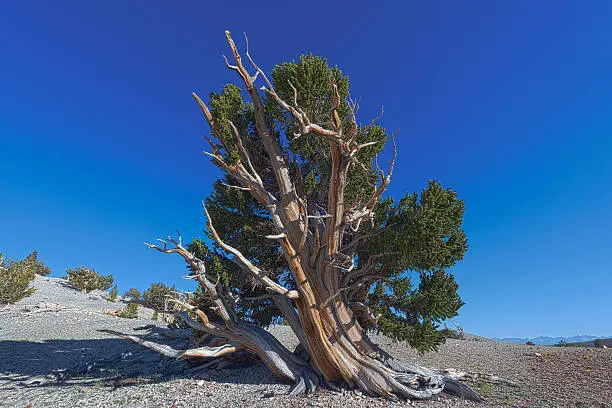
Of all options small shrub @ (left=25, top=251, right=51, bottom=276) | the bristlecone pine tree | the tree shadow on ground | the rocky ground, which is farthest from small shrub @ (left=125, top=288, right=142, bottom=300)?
the bristlecone pine tree

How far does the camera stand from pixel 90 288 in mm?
28625

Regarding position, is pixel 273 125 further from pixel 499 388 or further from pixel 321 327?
pixel 499 388

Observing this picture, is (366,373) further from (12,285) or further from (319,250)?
(12,285)

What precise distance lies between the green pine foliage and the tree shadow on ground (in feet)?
6.60

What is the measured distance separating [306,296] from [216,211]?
A: 426cm

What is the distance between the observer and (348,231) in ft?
30.7

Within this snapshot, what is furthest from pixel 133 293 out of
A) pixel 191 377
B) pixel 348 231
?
pixel 348 231

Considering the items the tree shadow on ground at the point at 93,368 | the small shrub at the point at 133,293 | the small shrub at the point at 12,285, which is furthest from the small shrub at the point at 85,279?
the tree shadow on ground at the point at 93,368

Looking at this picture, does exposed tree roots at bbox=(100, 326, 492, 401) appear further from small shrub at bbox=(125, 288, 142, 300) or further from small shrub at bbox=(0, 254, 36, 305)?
small shrub at bbox=(125, 288, 142, 300)

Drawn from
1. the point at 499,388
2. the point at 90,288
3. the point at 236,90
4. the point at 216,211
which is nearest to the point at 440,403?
the point at 499,388

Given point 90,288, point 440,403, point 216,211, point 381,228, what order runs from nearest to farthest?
point 440,403 < point 381,228 < point 216,211 < point 90,288

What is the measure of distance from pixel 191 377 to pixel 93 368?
3756 mm

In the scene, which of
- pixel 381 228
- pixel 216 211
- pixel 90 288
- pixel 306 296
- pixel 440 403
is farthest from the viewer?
pixel 90 288

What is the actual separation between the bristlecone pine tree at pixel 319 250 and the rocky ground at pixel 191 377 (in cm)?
74
